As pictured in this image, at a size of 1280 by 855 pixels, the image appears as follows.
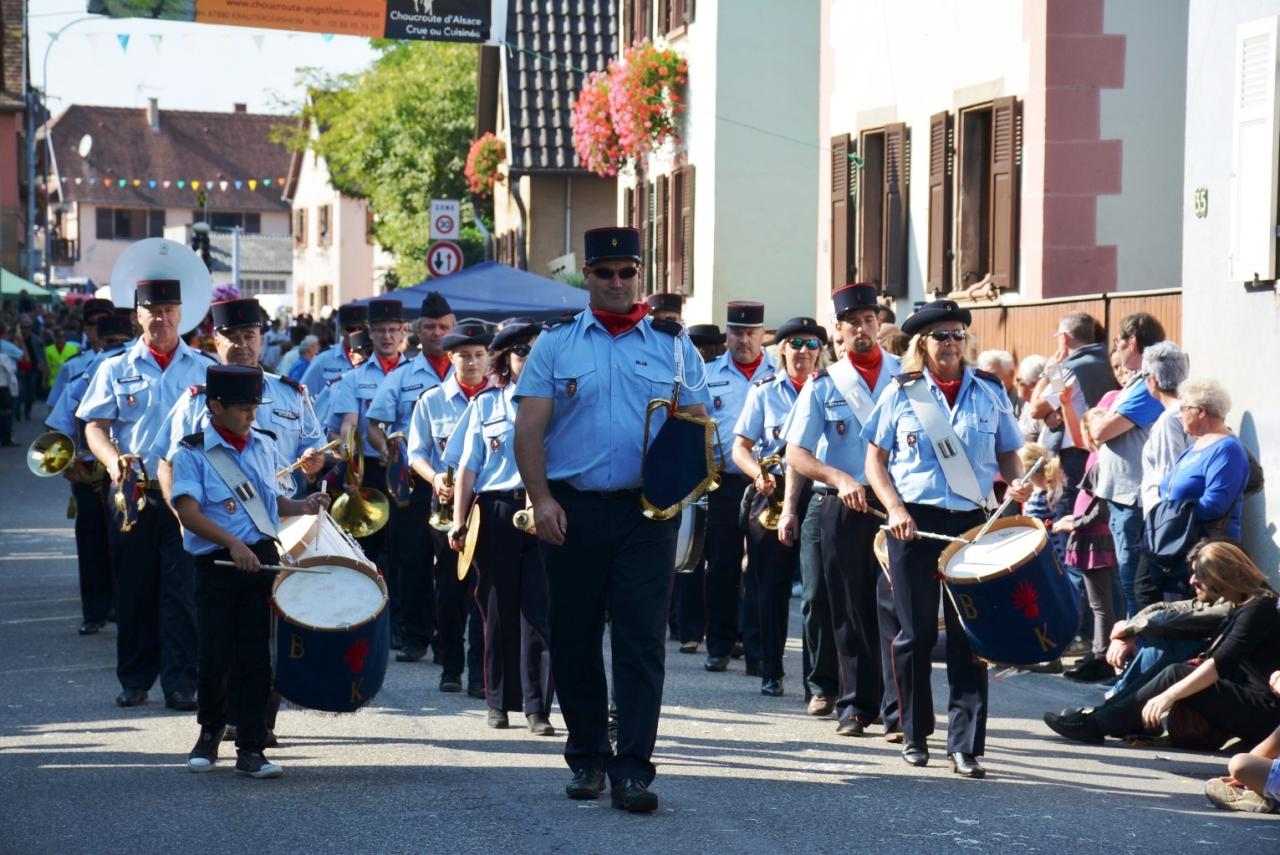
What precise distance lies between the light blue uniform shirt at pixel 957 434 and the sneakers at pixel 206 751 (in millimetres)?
3157

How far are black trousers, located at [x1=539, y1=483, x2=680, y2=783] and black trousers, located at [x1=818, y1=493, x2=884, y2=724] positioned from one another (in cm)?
196

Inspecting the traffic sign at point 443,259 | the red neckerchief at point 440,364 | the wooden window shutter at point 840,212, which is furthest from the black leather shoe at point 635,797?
the traffic sign at point 443,259

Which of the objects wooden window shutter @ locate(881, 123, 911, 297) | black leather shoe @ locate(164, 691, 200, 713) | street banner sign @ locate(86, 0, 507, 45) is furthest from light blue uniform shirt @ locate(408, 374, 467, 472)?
street banner sign @ locate(86, 0, 507, 45)

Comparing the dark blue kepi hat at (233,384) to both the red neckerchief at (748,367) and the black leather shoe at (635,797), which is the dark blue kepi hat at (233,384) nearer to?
the black leather shoe at (635,797)

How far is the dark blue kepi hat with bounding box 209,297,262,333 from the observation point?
10.1m

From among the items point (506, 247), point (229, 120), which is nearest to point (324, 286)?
point (229, 120)

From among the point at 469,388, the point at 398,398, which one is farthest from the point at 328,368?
the point at 469,388

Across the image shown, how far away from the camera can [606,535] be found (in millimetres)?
7945

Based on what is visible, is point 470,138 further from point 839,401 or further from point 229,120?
point 229,120

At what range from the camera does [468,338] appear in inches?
453

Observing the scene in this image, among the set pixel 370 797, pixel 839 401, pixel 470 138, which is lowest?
pixel 370 797

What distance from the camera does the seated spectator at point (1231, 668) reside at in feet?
29.9

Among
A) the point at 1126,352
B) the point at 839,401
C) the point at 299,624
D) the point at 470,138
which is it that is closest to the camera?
the point at 299,624

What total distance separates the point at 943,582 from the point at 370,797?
8.42ft
